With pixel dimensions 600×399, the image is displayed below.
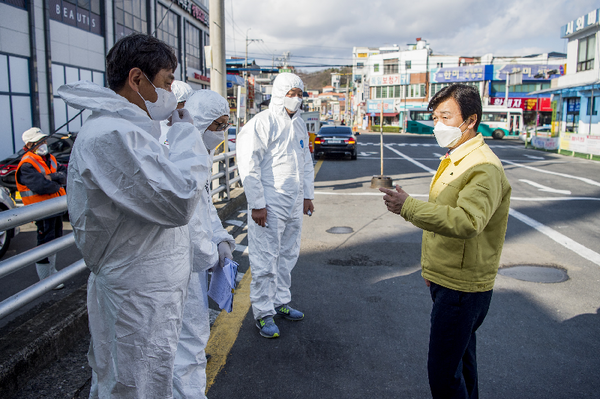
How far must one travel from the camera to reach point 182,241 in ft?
6.12

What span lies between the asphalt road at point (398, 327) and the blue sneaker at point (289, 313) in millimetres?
81

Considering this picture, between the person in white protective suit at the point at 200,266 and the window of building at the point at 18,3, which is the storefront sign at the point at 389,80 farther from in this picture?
the person in white protective suit at the point at 200,266

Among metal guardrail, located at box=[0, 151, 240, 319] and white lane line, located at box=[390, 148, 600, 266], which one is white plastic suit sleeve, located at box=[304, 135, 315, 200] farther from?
white lane line, located at box=[390, 148, 600, 266]

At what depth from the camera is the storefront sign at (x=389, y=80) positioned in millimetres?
66000

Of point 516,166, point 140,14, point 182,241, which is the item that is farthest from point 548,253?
point 140,14

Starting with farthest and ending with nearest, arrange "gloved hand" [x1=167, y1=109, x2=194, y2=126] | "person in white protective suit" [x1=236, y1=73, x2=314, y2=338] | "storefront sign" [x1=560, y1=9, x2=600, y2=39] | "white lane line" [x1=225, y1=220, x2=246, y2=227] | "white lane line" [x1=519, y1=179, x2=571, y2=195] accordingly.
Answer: "storefront sign" [x1=560, y1=9, x2=600, y2=39]
"white lane line" [x1=519, y1=179, x2=571, y2=195]
"white lane line" [x1=225, y1=220, x2=246, y2=227]
"person in white protective suit" [x1=236, y1=73, x2=314, y2=338]
"gloved hand" [x1=167, y1=109, x2=194, y2=126]

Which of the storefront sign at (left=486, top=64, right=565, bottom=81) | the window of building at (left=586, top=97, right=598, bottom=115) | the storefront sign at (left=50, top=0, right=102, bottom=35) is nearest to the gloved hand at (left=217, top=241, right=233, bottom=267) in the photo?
the storefront sign at (left=50, top=0, right=102, bottom=35)

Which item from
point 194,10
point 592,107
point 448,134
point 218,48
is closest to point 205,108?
point 448,134

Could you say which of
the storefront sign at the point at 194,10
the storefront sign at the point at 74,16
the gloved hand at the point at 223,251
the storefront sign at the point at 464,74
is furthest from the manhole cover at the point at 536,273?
the storefront sign at the point at 464,74

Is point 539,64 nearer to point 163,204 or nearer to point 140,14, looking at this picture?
point 140,14

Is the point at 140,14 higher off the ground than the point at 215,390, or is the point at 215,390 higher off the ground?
the point at 140,14

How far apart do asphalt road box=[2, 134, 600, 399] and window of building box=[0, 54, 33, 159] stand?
1256 centimetres

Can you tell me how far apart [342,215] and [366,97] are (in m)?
62.2

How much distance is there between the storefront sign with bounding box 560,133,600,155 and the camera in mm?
21219
